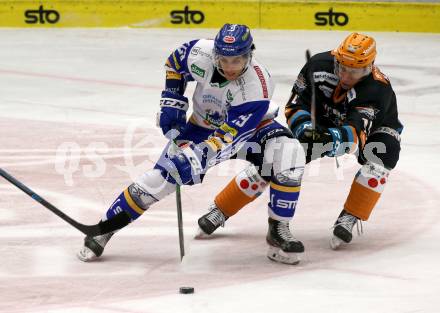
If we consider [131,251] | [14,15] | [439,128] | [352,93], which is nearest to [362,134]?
[352,93]

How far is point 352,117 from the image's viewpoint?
19.7ft

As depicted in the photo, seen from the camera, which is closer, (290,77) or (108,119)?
(108,119)

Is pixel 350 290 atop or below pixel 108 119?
atop

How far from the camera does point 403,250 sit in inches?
242

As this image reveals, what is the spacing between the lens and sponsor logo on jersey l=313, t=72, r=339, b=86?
6.27 m

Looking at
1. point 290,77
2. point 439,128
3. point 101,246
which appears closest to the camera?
point 101,246

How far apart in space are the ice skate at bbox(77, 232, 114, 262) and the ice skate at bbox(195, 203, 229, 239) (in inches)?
28.5

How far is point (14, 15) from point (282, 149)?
10.00 meters

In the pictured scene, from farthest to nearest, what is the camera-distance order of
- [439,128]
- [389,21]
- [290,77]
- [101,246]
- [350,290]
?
[389,21] → [290,77] → [439,128] → [101,246] → [350,290]

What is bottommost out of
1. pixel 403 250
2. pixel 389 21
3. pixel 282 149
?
pixel 389 21

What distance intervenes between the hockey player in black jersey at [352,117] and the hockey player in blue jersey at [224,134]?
10.1 inches

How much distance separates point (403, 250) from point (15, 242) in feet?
7.23

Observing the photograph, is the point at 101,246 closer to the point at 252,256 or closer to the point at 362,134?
the point at 252,256

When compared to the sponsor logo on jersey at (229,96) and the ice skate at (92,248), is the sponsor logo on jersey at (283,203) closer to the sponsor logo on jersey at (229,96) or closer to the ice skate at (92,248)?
the sponsor logo on jersey at (229,96)
